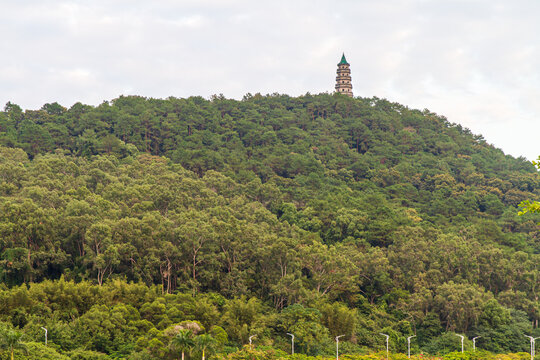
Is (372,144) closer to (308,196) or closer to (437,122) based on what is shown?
(437,122)

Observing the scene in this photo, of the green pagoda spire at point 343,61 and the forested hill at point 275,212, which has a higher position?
the green pagoda spire at point 343,61

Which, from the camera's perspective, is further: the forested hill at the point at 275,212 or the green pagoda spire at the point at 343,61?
the green pagoda spire at the point at 343,61

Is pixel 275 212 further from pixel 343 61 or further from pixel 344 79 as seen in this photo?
pixel 344 79

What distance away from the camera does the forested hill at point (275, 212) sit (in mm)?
37312

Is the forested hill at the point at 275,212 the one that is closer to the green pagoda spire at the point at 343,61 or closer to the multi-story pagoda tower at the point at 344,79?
the multi-story pagoda tower at the point at 344,79

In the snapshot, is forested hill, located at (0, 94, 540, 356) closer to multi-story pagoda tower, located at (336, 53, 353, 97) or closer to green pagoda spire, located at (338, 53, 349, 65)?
multi-story pagoda tower, located at (336, 53, 353, 97)

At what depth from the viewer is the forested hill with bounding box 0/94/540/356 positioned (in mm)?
37312

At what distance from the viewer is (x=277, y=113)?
81.3 metres

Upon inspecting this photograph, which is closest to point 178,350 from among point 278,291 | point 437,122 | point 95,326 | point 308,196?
point 95,326

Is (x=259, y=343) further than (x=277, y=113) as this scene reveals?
No

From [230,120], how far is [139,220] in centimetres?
4022

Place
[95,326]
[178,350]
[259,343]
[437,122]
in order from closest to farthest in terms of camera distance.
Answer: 1. [178,350]
2. [95,326]
3. [259,343]
4. [437,122]

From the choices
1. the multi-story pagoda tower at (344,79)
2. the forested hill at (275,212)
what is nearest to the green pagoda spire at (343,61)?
the multi-story pagoda tower at (344,79)

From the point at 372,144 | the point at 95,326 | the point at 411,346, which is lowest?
the point at 411,346
